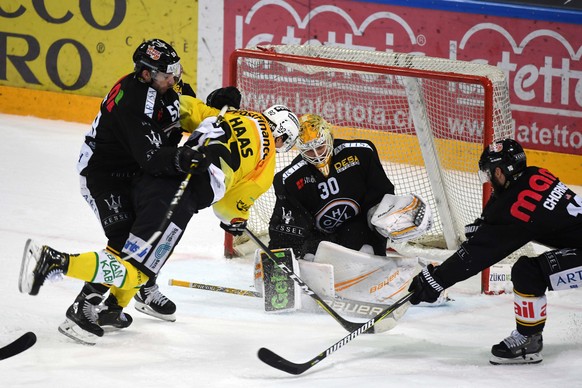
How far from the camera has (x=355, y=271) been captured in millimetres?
4969

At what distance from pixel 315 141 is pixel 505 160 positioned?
1095 mm

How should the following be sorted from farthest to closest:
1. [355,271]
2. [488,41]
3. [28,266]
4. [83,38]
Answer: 1. [83,38]
2. [488,41]
3. [355,271]
4. [28,266]

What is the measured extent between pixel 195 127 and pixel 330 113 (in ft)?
5.62

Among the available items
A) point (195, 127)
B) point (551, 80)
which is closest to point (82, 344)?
point (195, 127)

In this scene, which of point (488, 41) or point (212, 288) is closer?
point (212, 288)

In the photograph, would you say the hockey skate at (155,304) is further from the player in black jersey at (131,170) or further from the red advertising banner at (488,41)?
the red advertising banner at (488,41)

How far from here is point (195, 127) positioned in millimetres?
4582

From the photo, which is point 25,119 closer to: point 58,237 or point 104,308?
point 58,237

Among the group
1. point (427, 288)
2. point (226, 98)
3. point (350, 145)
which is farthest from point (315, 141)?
point (427, 288)

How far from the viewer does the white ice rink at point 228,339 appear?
12.6ft

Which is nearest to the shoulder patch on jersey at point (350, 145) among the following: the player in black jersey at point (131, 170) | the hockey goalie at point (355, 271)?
the hockey goalie at point (355, 271)

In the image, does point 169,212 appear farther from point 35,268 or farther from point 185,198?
point 35,268

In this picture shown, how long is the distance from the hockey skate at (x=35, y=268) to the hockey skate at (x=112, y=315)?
1.97 feet

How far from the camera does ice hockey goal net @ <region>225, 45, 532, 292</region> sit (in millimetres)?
5379
